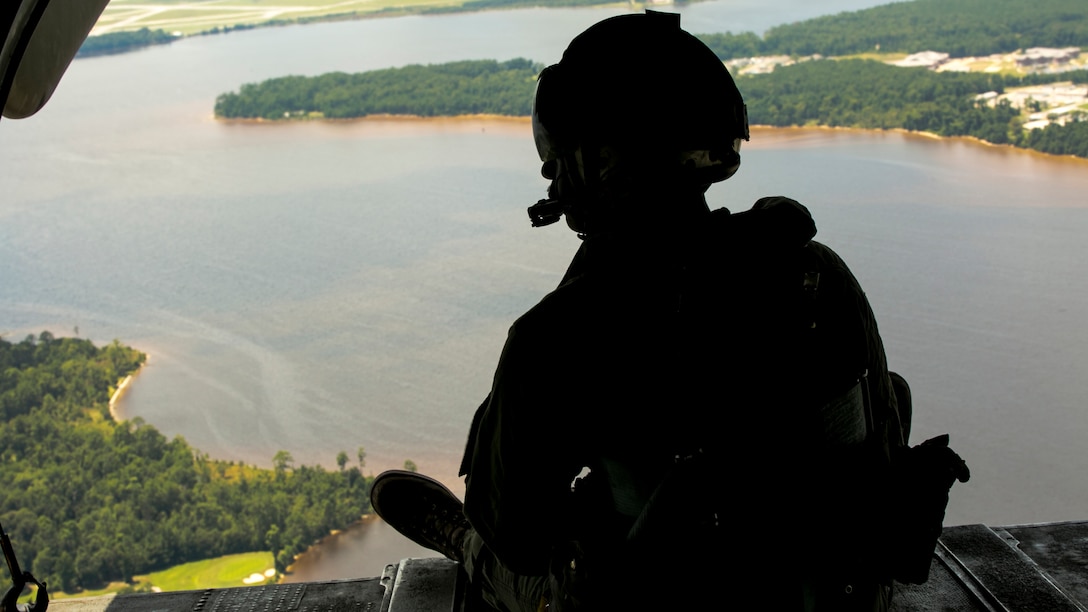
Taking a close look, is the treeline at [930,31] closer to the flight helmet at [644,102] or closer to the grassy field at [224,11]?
the grassy field at [224,11]

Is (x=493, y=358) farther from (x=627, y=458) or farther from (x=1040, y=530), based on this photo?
(x=627, y=458)

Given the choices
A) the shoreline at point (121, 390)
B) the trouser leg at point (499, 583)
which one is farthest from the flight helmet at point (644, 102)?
the shoreline at point (121, 390)

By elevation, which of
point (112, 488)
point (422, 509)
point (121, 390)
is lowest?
point (112, 488)

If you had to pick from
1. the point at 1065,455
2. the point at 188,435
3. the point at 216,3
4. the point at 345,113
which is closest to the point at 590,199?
the point at 1065,455

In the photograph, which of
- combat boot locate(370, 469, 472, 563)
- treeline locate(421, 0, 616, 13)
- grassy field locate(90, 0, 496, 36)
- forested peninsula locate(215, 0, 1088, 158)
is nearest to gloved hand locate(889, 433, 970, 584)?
combat boot locate(370, 469, 472, 563)

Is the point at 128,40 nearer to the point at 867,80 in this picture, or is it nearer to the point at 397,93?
the point at 397,93

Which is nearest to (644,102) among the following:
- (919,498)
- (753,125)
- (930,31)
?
(919,498)
